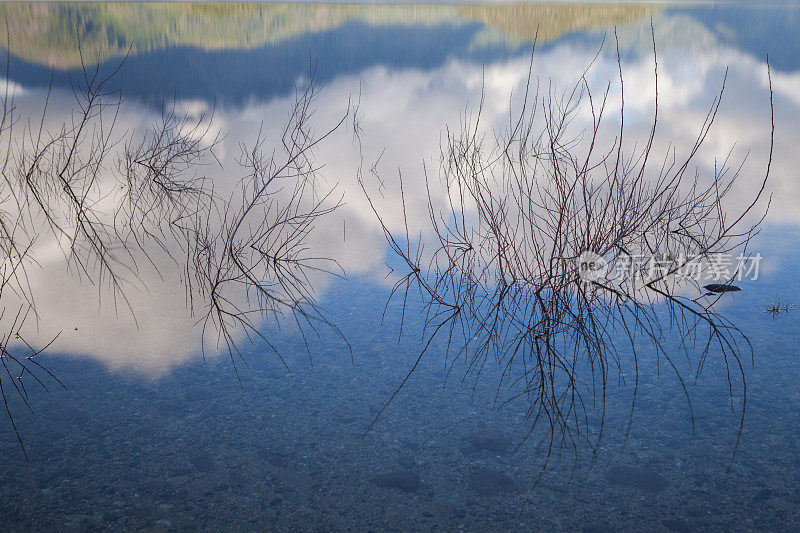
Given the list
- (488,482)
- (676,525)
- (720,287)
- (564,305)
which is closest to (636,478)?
(676,525)

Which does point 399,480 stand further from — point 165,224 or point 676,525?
point 165,224

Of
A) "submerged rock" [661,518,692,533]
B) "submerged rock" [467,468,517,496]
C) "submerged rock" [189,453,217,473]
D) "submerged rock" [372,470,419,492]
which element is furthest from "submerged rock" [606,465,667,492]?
"submerged rock" [189,453,217,473]

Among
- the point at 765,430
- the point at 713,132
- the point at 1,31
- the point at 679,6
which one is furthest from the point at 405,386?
the point at 679,6

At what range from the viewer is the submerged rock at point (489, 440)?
2.37 metres

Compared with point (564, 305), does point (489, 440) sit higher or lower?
lower

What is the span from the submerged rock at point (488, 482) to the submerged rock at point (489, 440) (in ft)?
0.40

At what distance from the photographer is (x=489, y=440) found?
242 centimetres

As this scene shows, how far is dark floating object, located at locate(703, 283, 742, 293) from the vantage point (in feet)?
11.9

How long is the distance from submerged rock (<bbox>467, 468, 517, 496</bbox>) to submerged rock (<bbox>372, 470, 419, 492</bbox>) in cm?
18

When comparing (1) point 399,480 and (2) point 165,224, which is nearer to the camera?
(1) point 399,480

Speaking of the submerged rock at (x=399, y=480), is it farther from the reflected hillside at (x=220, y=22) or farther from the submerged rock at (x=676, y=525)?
the reflected hillside at (x=220, y=22)

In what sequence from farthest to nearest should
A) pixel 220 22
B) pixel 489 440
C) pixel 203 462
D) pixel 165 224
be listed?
pixel 220 22
pixel 165 224
pixel 489 440
pixel 203 462

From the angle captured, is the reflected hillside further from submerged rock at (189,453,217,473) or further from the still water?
submerged rock at (189,453,217,473)

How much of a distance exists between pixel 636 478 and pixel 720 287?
182 cm
